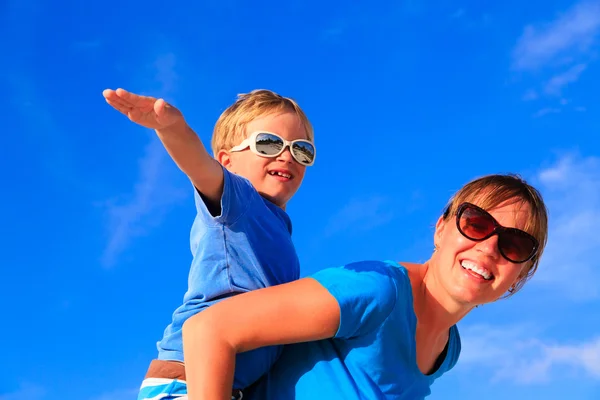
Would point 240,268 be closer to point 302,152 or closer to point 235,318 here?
point 235,318

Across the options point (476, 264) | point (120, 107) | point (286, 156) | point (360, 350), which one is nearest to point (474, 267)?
point (476, 264)

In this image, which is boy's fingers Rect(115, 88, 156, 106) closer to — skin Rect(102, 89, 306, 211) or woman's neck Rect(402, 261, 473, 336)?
skin Rect(102, 89, 306, 211)

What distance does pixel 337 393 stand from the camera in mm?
3885

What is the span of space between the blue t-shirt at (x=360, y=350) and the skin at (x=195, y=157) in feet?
2.74

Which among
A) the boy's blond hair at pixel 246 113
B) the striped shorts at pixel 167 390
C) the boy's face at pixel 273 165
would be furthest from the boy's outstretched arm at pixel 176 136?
the boy's blond hair at pixel 246 113

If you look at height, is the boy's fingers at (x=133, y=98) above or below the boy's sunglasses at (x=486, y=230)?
above

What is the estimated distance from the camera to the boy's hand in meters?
3.38

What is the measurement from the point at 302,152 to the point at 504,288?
181 cm

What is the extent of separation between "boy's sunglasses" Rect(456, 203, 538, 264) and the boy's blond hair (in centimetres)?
158

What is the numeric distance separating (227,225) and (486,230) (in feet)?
5.44

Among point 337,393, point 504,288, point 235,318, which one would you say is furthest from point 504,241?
point 235,318

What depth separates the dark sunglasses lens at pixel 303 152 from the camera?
5.16 m

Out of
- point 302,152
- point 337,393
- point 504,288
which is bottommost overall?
point 337,393

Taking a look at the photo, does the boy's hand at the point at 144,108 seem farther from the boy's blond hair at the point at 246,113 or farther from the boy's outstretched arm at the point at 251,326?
the boy's blond hair at the point at 246,113
